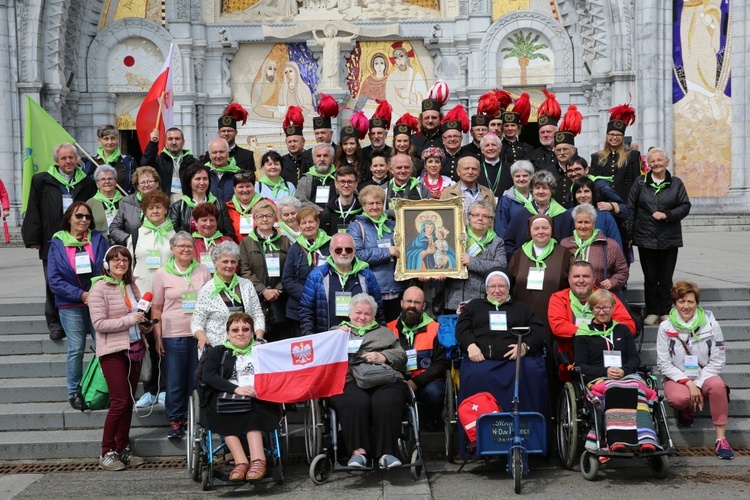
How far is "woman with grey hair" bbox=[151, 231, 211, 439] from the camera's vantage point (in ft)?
25.6

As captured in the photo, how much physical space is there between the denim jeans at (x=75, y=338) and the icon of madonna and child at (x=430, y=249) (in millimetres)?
2928

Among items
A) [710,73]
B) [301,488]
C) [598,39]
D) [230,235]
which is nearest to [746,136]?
[710,73]

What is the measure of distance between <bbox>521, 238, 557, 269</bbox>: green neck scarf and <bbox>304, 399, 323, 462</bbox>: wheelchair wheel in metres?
2.28

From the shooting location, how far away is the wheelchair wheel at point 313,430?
7031 mm

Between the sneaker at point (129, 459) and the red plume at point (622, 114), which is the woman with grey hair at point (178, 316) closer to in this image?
the sneaker at point (129, 459)

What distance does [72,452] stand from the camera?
7.97m

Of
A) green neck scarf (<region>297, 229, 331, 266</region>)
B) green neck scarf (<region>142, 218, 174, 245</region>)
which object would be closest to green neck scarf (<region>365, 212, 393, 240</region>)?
green neck scarf (<region>297, 229, 331, 266</region>)

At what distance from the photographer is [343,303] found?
7.77 meters

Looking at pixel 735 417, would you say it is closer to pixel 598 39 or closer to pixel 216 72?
pixel 598 39

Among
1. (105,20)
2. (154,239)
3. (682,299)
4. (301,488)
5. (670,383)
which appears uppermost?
(105,20)

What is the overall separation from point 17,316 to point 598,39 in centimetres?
1509

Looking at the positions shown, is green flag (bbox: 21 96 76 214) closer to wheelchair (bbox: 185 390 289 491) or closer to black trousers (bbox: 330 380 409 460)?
wheelchair (bbox: 185 390 289 491)

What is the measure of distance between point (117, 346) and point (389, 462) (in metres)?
2.44

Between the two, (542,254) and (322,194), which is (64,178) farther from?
(542,254)
